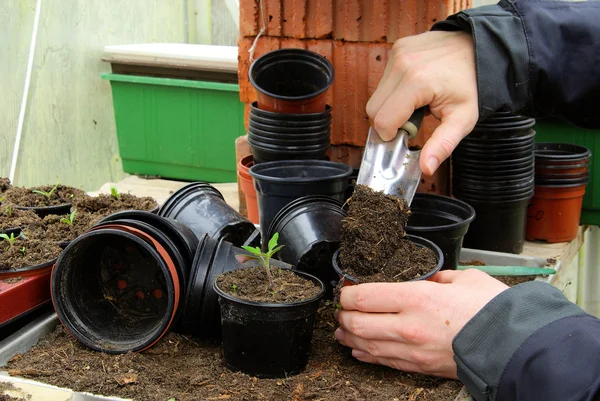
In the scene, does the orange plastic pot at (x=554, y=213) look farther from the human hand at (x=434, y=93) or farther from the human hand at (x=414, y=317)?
the human hand at (x=414, y=317)

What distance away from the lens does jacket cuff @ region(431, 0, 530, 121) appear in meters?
1.68

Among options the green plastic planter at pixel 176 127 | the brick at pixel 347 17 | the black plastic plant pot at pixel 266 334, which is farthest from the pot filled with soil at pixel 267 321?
the green plastic planter at pixel 176 127

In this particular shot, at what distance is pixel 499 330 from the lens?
1.28 m

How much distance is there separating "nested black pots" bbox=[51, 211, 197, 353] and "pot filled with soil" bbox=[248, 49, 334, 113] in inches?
37.4

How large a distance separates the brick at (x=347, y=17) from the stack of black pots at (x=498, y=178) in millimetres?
460

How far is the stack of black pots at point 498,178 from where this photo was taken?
8.59ft

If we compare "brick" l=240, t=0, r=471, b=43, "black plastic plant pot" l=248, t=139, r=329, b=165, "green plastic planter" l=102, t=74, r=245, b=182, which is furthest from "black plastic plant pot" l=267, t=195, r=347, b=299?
"green plastic planter" l=102, t=74, r=245, b=182

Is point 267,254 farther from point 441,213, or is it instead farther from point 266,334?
point 441,213

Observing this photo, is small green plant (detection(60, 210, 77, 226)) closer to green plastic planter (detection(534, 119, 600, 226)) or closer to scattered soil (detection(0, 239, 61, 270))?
scattered soil (detection(0, 239, 61, 270))

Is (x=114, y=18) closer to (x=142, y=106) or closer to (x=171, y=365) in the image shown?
(x=142, y=106)

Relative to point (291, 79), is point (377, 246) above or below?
below

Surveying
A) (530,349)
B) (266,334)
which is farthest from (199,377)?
(530,349)

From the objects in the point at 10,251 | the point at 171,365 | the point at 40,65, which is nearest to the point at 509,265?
the point at 171,365

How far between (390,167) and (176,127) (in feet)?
9.38
